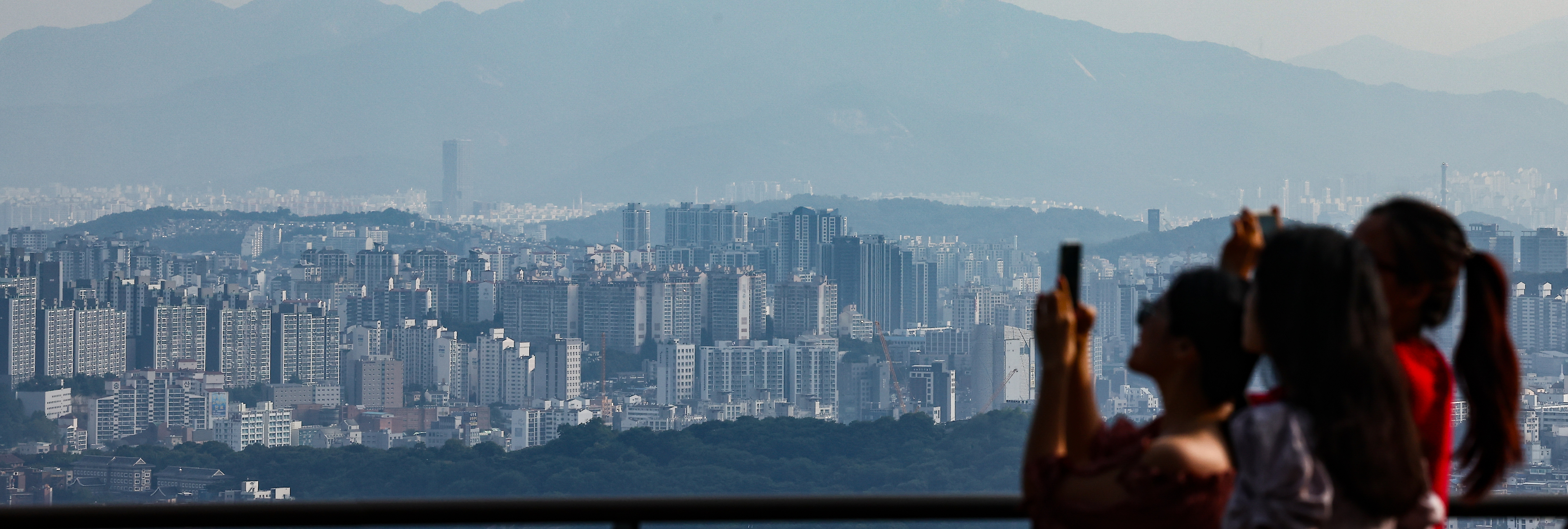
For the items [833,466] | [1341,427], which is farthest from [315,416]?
[1341,427]

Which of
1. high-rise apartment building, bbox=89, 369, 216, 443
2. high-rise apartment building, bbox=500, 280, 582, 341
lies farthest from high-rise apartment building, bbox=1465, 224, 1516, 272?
high-rise apartment building, bbox=89, 369, 216, 443

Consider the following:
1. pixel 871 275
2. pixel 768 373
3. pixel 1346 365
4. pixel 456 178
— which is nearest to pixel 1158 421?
pixel 1346 365

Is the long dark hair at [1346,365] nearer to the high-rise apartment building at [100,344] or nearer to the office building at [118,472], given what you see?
the office building at [118,472]

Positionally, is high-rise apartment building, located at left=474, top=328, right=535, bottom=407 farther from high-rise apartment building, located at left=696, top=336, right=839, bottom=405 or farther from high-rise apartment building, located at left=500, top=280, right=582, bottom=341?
high-rise apartment building, located at left=696, top=336, right=839, bottom=405

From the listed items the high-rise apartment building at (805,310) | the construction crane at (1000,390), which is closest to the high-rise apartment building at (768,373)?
the high-rise apartment building at (805,310)

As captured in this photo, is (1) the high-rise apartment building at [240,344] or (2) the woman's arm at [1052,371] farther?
(1) the high-rise apartment building at [240,344]

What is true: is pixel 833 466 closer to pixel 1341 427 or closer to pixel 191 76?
pixel 1341 427

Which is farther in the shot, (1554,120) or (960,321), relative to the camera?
(1554,120)
